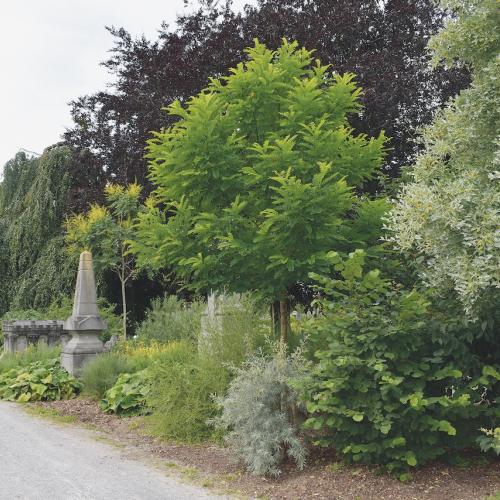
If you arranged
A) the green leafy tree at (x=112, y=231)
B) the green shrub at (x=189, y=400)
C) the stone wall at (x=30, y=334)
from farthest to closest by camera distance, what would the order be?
the green leafy tree at (x=112, y=231), the stone wall at (x=30, y=334), the green shrub at (x=189, y=400)

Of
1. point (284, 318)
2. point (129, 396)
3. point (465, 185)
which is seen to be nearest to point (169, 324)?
point (129, 396)

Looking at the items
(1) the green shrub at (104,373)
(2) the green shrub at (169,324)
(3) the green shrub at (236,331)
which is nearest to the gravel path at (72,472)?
(3) the green shrub at (236,331)

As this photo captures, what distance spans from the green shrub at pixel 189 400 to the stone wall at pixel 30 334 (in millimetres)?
7208

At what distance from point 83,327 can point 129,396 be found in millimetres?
2626

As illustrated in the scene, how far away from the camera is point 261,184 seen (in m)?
5.86

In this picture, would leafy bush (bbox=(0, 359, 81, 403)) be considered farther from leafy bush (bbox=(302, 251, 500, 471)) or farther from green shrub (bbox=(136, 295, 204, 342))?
leafy bush (bbox=(302, 251, 500, 471))

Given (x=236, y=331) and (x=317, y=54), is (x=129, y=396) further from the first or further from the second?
(x=317, y=54)

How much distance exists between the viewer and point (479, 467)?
198 inches

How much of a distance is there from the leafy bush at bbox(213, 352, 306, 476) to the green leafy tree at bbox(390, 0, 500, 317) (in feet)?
5.22

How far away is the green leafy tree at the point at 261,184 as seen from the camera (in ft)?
17.9

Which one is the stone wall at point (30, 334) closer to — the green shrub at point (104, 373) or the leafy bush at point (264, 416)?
the green shrub at point (104, 373)

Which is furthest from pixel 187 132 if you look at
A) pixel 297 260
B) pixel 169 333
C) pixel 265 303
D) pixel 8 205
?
pixel 8 205

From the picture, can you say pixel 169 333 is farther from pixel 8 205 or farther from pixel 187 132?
pixel 8 205

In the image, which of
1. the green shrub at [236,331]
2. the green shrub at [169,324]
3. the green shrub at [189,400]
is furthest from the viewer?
the green shrub at [169,324]
